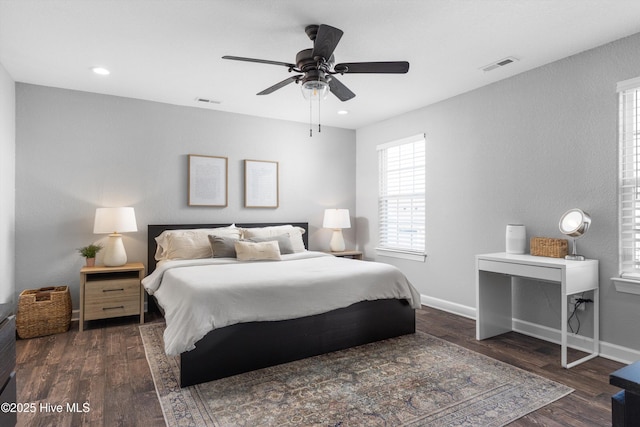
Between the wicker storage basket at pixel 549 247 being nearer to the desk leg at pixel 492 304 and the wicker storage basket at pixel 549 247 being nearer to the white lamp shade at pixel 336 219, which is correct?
the desk leg at pixel 492 304

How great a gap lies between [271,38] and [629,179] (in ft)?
9.89

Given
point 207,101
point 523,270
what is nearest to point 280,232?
point 207,101

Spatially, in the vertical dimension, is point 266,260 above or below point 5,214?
below

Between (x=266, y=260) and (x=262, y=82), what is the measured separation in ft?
6.11

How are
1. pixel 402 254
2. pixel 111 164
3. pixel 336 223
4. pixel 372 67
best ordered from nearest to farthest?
pixel 372 67 < pixel 111 164 < pixel 402 254 < pixel 336 223

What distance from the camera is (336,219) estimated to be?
209 inches

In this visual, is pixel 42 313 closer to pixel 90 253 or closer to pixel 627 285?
pixel 90 253

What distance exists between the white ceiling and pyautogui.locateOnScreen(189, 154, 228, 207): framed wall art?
99 cm

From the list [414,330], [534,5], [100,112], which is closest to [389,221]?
[414,330]

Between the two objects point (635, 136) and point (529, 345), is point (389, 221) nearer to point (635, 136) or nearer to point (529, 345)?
point (529, 345)

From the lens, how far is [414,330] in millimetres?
3564

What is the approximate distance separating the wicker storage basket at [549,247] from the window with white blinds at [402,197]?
5.06 feet

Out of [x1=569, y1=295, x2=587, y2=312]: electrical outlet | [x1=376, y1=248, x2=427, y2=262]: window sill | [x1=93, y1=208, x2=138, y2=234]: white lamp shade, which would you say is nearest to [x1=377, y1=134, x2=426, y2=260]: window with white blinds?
[x1=376, y1=248, x2=427, y2=262]: window sill

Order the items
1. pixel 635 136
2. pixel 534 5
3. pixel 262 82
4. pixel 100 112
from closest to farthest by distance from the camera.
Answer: pixel 534 5 < pixel 635 136 < pixel 262 82 < pixel 100 112
